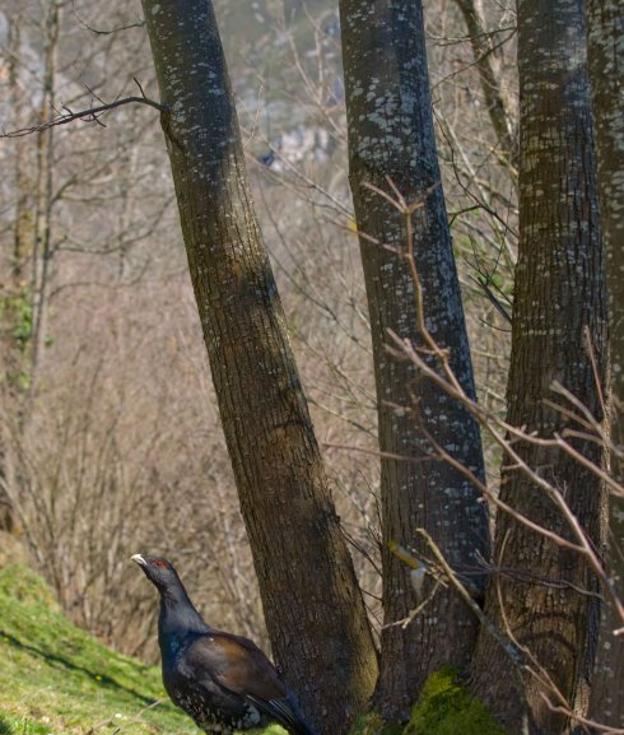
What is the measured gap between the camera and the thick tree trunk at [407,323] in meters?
4.81

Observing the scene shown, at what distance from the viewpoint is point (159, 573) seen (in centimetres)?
599

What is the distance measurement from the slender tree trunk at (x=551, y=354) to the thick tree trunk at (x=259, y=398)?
0.97m

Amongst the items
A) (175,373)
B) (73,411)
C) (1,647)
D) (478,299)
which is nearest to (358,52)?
(478,299)

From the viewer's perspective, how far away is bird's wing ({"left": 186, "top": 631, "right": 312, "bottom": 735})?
539 centimetres

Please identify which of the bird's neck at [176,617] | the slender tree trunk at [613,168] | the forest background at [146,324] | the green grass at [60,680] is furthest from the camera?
the forest background at [146,324]

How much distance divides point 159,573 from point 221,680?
2.24 feet

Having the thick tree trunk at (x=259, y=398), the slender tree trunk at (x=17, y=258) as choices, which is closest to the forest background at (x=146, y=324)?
the slender tree trunk at (x=17, y=258)

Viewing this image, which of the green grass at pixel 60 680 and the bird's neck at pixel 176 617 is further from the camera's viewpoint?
the green grass at pixel 60 680

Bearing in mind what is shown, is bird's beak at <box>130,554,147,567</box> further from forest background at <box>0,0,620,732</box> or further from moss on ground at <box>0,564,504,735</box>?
forest background at <box>0,0,620,732</box>

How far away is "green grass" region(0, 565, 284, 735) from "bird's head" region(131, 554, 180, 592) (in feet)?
1.97

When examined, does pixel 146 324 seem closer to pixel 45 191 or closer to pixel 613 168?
pixel 45 191

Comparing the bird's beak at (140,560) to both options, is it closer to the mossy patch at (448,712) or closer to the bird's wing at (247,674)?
the bird's wing at (247,674)

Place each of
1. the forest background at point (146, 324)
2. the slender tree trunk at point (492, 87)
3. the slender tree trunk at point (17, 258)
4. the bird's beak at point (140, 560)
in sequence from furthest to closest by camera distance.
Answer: the slender tree trunk at point (17, 258), the forest background at point (146, 324), the slender tree trunk at point (492, 87), the bird's beak at point (140, 560)

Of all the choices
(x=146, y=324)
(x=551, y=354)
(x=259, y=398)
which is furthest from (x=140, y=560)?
(x=146, y=324)
